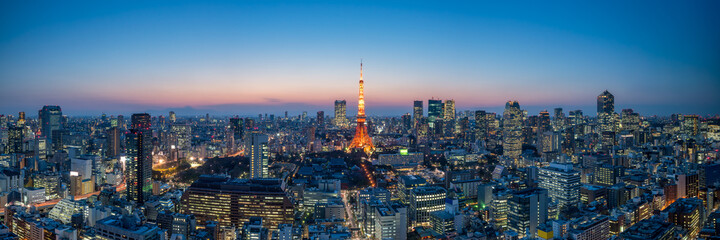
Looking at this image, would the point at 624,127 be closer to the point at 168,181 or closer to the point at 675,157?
the point at 675,157

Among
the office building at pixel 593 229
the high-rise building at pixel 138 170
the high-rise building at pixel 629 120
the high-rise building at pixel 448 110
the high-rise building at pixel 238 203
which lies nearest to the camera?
the office building at pixel 593 229

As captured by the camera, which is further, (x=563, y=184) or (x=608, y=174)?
(x=608, y=174)

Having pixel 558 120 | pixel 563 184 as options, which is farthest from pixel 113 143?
pixel 558 120

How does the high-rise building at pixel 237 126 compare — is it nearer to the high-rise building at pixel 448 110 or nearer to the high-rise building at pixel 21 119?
the high-rise building at pixel 21 119

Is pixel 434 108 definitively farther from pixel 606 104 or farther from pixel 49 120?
pixel 49 120

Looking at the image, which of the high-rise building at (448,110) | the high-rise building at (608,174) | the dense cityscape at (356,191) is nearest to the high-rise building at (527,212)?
the dense cityscape at (356,191)

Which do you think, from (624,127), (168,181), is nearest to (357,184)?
(168,181)

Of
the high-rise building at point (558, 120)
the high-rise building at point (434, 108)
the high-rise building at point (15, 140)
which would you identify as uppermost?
the high-rise building at point (434, 108)
